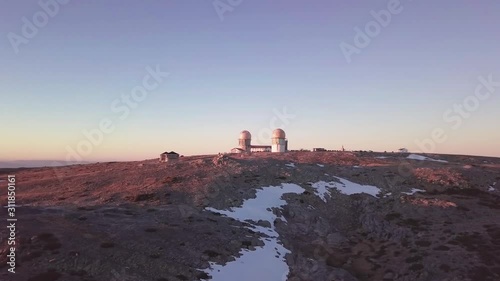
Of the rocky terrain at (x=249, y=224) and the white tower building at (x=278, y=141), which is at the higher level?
the white tower building at (x=278, y=141)

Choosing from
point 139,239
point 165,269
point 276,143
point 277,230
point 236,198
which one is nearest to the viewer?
point 165,269

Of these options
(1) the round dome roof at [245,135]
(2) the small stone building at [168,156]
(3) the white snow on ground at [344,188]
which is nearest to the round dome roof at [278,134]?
(1) the round dome roof at [245,135]

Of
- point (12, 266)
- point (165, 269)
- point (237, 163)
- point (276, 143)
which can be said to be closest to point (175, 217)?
point (165, 269)

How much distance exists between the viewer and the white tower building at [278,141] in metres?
126

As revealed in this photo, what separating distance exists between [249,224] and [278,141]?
78141 millimetres

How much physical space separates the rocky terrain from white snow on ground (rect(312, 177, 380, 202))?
43.2 inches

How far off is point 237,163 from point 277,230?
30835mm

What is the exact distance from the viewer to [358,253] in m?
47.9

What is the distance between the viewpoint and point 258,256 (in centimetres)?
3966

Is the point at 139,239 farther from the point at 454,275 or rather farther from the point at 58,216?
the point at 454,275

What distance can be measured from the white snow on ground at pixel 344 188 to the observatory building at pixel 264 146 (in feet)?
171

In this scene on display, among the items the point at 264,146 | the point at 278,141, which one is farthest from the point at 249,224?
the point at 264,146

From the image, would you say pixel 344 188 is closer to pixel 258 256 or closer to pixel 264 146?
Answer: pixel 258 256

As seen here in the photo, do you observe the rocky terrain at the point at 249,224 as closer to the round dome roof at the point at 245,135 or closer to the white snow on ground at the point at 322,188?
the white snow on ground at the point at 322,188
